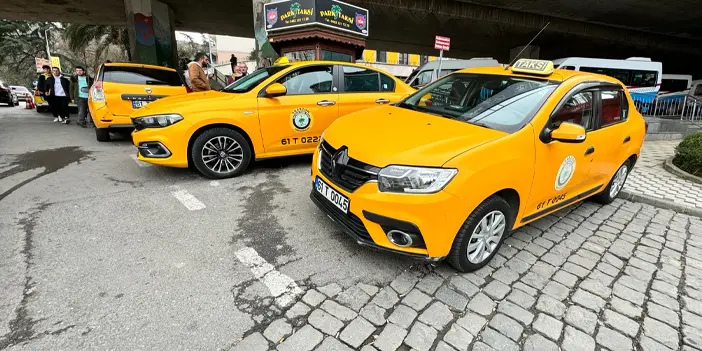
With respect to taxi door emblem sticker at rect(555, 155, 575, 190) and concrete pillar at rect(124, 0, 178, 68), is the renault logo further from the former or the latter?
concrete pillar at rect(124, 0, 178, 68)

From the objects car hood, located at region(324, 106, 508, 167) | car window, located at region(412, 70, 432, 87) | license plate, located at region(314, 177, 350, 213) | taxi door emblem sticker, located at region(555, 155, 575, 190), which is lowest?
license plate, located at region(314, 177, 350, 213)

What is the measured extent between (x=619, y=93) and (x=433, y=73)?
39.7ft

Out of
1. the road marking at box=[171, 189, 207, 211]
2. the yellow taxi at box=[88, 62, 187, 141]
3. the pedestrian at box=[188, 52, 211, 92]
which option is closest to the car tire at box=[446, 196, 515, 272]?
the road marking at box=[171, 189, 207, 211]

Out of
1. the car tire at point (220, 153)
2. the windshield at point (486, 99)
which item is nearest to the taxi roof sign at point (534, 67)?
the windshield at point (486, 99)

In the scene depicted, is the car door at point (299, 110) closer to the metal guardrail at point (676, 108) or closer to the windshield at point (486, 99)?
the windshield at point (486, 99)

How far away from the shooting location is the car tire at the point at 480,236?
259 cm

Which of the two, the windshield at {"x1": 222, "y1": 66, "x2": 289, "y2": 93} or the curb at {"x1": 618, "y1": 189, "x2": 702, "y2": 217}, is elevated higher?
the windshield at {"x1": 222, "y1": 66, "x2": 289, "y2": 93}

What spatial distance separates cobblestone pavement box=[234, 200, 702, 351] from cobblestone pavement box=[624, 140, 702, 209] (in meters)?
1.58

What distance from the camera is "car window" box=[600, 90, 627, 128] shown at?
3635 mm

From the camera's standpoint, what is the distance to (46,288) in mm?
2420

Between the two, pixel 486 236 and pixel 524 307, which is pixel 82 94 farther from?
pixel 524 307

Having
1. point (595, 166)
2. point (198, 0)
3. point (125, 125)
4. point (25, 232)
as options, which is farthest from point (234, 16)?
point (595, 166)

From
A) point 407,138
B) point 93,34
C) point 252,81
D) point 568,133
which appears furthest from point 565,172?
point 93,34

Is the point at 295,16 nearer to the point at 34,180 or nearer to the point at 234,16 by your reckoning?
the point at 34,180
